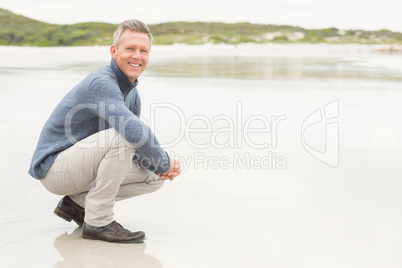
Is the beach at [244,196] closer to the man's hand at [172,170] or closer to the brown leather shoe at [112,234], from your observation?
the brown leather shoe at [112,234]

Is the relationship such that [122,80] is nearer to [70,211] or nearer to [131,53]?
[131,53]

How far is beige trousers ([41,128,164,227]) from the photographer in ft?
9.09

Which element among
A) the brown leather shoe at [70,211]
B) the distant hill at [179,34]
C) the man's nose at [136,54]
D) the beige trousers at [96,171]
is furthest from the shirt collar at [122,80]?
the distant hill at [179,34]

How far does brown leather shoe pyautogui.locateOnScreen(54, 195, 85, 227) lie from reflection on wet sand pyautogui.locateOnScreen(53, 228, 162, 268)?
0.36ft

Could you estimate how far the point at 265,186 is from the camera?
4102mm

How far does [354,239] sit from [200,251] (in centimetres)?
86

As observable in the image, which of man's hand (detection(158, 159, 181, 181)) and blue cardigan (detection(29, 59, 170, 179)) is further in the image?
man's hand (detection(158, 159, 181, 181))

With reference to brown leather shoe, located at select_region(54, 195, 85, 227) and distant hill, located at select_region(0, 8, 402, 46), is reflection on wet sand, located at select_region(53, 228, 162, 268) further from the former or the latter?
distant hill, located at select_region(0, 8, 402, 46)

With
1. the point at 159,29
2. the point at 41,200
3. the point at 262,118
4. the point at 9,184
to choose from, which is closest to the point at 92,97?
the point at 41,200

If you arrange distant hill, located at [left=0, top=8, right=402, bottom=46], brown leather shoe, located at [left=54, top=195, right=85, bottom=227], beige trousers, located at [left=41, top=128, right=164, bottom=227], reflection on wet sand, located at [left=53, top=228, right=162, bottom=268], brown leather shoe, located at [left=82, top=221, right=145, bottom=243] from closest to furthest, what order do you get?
reflection on wet sand, located at [left=53, top=228, right=162, bottom=268]
beige trousers, located at [left=41, top=128, right=164, bottom=227]
brown leather shoe, located at [left=82, top=221, right=145, bottom=243]
brown leather shoe, located at [left=54, top=195, right=85, bottom=227]
distant hill, located at [left=0, top=8, right=402, bottom=46]

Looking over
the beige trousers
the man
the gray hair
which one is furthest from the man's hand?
the gray hair

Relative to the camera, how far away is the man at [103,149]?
2756 millimetres

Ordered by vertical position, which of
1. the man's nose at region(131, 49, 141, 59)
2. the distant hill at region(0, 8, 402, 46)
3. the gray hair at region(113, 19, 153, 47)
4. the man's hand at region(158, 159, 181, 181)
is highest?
the distant hill at region(0, 8, 402, 46)

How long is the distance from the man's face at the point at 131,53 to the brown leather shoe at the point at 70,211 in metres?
0.76
